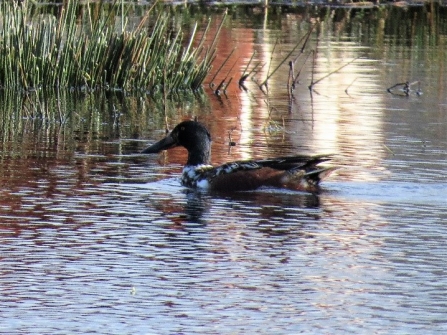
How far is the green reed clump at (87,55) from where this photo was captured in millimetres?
16781

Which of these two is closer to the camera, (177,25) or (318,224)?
(318,224)

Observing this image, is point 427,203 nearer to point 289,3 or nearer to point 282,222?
point 282,222

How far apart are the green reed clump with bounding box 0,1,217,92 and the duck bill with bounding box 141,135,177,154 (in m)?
4.54

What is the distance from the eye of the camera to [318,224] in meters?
9.21

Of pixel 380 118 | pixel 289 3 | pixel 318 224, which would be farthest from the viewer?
pixel 289 3

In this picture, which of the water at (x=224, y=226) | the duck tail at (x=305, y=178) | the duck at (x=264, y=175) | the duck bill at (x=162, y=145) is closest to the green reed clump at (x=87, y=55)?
the water at (x=224, y=226)

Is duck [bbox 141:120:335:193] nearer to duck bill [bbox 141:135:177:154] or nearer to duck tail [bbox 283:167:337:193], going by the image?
duck tail [bbox 283:167:337:193]

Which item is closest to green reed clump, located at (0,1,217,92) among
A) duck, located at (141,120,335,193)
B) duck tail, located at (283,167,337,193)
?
duck, located at (141,120,335,193)

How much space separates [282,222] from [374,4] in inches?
1163

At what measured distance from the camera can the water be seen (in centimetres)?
670

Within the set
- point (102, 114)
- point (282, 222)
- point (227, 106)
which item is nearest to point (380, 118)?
point (227, 106)

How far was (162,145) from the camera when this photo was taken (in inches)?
474

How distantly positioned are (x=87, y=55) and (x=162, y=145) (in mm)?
5624

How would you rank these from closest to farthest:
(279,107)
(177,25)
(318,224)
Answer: (318,224)
(279,107)
(177,25)
